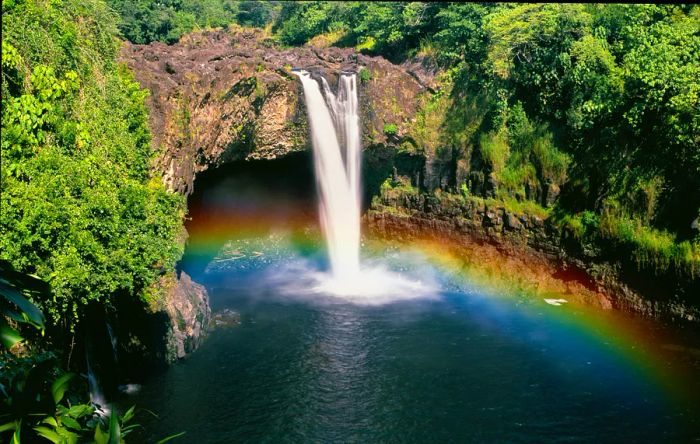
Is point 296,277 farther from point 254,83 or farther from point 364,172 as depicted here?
point 254,83

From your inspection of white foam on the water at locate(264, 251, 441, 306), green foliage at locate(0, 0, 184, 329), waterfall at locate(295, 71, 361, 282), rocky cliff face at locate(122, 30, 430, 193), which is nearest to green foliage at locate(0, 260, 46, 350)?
green foliage at locate(0, 0, 184, 329)

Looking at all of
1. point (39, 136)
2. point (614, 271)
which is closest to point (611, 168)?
point (614, 271)

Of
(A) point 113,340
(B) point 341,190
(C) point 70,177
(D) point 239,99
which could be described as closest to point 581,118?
(B) point 341,190

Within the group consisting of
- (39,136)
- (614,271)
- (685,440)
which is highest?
(39,136)

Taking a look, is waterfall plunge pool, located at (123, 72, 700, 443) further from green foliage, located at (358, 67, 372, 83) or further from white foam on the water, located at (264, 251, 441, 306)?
green foliage, located at (358, 67, 372, 83)

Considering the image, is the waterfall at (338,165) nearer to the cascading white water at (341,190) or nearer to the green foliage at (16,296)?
the cascading white water at (341,190)

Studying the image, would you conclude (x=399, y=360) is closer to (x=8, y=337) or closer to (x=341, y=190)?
(x=341, y=190)
